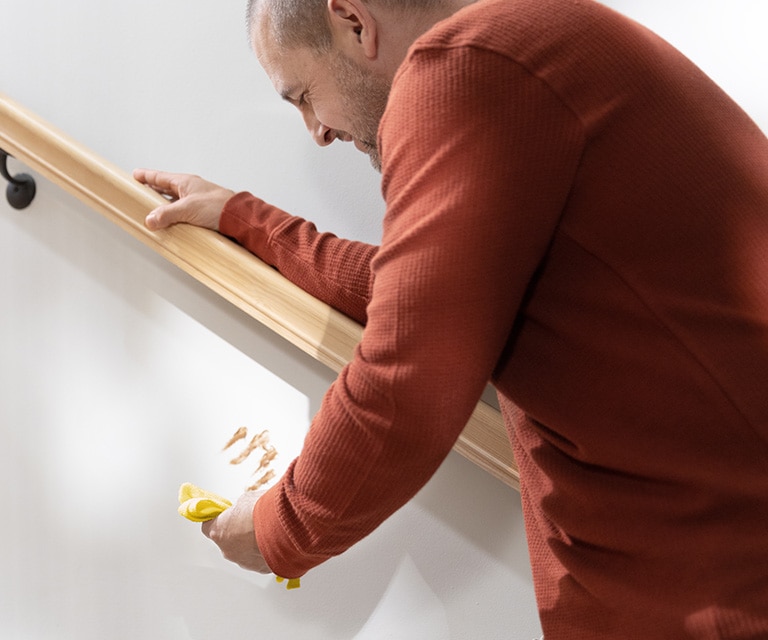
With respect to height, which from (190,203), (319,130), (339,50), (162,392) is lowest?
(162,392)

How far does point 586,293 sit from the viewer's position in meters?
0.70

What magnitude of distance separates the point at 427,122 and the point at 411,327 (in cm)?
15

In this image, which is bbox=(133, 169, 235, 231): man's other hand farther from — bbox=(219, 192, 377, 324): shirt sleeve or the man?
the man

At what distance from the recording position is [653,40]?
71 cm

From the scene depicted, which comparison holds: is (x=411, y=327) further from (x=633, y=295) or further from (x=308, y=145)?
(x=308, y=145)

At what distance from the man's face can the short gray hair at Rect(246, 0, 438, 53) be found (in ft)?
0.04

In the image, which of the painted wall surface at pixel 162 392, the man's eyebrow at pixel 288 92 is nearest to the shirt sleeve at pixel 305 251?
the painted wall surface at pixel 162 392

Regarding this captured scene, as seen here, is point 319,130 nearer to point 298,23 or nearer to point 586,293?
point 298,23

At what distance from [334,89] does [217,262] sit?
1.19ft

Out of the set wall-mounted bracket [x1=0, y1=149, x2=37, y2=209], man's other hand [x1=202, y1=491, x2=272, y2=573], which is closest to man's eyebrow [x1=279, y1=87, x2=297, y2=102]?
man's other hand [x1=202, y1=491, x2=272, y2=573]

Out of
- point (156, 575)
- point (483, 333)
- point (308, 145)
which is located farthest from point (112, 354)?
point (483, 333)

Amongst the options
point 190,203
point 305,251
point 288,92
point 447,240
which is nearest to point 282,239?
point 305,251

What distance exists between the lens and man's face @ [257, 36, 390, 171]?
3.08 ft

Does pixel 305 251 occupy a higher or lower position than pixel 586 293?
lower
